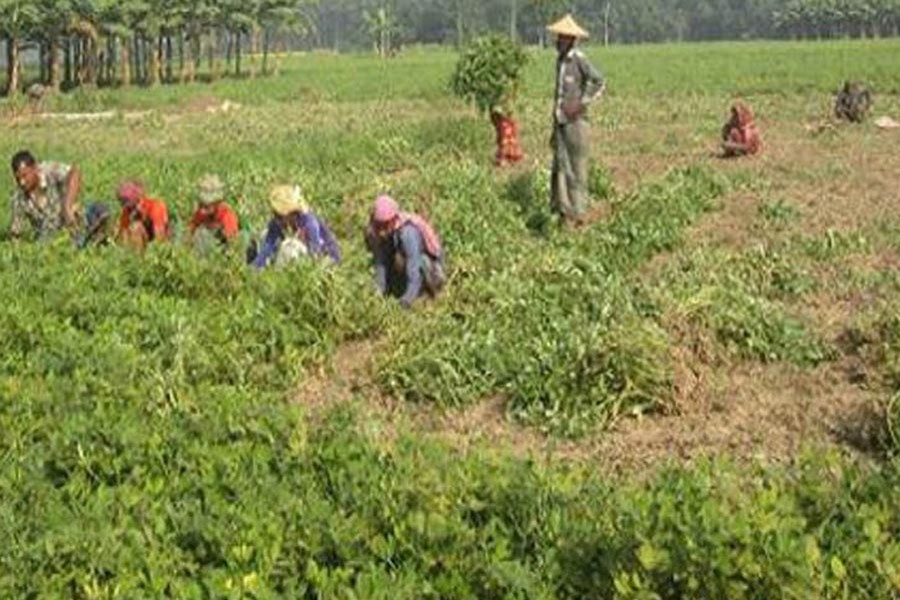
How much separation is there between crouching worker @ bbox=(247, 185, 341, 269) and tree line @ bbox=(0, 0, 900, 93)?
9.06 metres

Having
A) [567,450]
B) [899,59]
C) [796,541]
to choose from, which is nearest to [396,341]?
[567,450]

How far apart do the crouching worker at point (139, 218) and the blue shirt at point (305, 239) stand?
3.94 ft

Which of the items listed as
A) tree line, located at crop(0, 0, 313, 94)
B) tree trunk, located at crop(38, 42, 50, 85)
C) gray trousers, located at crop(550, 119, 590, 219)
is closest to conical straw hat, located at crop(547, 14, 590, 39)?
gray trousers, located at crop(550, 119, 590, 219)

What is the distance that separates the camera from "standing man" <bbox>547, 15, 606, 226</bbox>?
399 inches

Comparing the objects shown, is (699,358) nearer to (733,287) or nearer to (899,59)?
(733,287)

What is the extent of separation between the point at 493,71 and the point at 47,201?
6987 millimetres

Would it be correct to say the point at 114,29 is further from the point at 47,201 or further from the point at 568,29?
the point at 568,29

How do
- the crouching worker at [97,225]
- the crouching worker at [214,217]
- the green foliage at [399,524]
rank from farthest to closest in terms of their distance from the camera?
1. the crouching worker at [97,225]
2. the crouching worker at [214,217]
3. the green foliage at [399,524]

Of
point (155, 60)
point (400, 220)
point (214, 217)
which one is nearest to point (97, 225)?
point (214, 217)

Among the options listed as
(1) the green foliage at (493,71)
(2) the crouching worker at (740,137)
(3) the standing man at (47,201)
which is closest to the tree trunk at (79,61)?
(1) the green foliage at (493,71)

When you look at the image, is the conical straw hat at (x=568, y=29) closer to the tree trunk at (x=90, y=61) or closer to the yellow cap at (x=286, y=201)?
the yellow cap at (x=286, y=201)

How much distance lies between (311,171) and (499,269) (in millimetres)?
6871

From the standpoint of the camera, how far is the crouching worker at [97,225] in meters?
9.74

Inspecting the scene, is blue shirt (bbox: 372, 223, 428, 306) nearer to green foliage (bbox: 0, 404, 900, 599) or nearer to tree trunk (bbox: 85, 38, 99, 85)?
green foliage (bbox: 0, 404, 900, 599)
